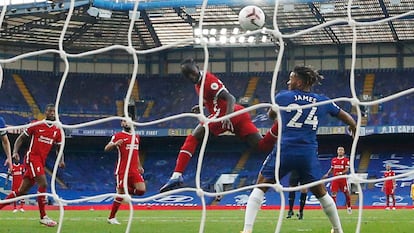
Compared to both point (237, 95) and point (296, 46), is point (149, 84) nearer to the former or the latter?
point (237, 95)

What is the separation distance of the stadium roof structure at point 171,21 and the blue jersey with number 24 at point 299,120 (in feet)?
62.6

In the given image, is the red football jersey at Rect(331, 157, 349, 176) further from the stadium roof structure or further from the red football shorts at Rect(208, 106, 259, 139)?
the stadium roof structure

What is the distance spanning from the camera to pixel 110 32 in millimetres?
30109

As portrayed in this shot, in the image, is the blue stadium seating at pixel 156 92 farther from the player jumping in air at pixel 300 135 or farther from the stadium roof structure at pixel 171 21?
the player jumping in air at pixel 300 135


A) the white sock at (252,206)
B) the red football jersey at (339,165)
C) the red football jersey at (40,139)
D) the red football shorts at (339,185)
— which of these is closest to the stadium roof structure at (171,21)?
the red football shorts at (339,185)

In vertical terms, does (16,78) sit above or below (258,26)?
below

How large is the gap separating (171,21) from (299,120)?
2428 centimetres

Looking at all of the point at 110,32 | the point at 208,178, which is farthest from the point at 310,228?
the point at 110,32

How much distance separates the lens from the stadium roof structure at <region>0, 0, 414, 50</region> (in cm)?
2706

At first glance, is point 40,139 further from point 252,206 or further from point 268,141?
point 252,206

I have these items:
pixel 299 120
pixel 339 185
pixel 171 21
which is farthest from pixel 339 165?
pixel 171 21

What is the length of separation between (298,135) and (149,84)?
1092 inches

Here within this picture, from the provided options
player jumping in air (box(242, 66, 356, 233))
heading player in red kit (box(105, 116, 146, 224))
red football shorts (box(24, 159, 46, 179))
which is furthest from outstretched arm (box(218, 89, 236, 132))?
red football shorts (box(24, 159, 46, 179))

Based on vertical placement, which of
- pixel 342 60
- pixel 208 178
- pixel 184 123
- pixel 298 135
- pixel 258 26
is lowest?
pixel 208 178
